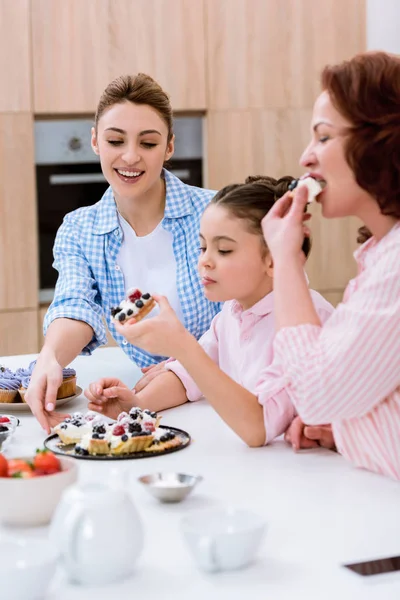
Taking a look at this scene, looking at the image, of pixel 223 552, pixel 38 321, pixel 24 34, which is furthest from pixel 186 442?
pixel 24 34

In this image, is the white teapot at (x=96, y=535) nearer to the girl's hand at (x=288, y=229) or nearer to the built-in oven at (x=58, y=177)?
the girl's hand at (x=288, y=229)

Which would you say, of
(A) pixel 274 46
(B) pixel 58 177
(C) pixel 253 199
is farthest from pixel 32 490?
(A) pixel 274 46

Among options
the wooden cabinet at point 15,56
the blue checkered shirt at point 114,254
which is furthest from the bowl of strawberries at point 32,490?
the wooden cabinet at point 15,56

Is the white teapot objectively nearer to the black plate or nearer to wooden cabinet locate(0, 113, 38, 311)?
the black plate

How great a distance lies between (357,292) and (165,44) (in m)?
3.19

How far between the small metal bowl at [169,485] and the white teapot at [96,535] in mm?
253

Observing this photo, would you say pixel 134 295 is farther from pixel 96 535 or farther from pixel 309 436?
pixel 96 535

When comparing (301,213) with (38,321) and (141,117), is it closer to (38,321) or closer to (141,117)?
(141,117)

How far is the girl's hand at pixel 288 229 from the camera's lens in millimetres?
1472

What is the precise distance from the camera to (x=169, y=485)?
1.31 meters

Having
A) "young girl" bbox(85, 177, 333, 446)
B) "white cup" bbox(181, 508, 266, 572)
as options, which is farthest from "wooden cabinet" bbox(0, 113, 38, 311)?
"white cup" bbox(181, 508, 266, 572)

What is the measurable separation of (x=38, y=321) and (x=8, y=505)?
10.2 ft

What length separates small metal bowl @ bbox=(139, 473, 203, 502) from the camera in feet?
4.20

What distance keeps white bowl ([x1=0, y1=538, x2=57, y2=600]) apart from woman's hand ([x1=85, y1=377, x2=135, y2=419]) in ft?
2.81
